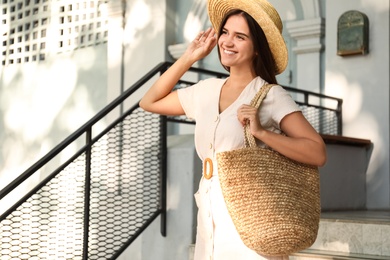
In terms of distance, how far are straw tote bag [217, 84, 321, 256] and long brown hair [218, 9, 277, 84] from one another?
6.7 inches

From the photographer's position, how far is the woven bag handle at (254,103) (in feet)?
7.73

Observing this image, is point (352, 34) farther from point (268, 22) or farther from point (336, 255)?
point (268, 22)

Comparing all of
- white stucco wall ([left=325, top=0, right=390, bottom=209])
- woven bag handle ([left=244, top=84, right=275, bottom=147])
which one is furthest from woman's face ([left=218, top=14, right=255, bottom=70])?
white stucco wall ([left=325, top=0, right=390, bottom=209])

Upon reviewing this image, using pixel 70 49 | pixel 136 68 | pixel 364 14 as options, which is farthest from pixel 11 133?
pixel 364 14

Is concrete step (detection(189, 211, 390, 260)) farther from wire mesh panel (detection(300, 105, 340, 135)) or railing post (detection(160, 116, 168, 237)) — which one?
wire mesh panel (detection(300, 105, 340, 135))

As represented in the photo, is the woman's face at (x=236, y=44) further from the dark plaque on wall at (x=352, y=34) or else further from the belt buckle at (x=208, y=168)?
the dark plaque on wall at (x=352, y=34)

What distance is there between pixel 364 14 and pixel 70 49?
5.50 m

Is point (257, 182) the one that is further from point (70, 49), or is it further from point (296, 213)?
point (70, 49)

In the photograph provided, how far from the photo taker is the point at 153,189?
577cm

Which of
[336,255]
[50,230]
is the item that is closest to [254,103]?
[336,255]

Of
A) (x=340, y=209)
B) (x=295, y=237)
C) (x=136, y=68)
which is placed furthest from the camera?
(x=136, y=68)

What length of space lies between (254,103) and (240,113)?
0.21 feet

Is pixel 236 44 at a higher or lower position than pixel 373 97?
lower

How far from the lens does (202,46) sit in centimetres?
266
